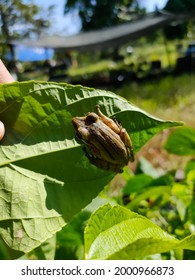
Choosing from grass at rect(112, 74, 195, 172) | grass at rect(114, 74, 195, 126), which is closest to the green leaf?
grass at rect(112, 74, 195, 172)

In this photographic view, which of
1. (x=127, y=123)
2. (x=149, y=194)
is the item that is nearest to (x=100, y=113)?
(x=127, y=123)

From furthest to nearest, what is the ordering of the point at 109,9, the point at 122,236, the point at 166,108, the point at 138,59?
1. the point at 138,59
2. the point at 166,108
3. the point at 109,9
4. the point at 122,236

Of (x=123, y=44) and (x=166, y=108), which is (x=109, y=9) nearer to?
(x=166, y=108)

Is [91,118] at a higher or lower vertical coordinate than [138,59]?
higher

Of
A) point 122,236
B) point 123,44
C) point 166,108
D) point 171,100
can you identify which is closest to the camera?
point 122,236

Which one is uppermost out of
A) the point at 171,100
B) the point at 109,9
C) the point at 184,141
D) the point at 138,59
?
the point at 184,141

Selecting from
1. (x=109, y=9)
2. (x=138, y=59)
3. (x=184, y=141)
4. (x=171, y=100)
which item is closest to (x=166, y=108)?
(x=171, y=100)

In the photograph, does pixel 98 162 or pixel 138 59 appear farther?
pixel 138 59

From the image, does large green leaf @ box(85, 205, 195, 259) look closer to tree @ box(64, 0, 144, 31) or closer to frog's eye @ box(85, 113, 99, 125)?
frog's eye @ box(85, 113, 99, 125)
